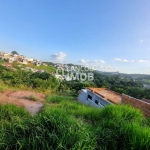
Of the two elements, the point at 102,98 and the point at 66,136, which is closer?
the point at 66,136

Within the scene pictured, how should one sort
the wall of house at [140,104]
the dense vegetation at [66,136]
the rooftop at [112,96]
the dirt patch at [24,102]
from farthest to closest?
the rooftop at [112,96]
the dirt patch at [24,102]
the wall of house at [140,104]
the dense vegetation at [66,136]

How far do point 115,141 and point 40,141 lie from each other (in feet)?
3.61

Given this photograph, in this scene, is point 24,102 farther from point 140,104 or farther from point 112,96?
point 112,96

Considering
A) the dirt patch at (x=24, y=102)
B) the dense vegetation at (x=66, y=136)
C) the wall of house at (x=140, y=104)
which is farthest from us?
the dirt patch at (x=24, y=102)

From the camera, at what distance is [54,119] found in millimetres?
1931


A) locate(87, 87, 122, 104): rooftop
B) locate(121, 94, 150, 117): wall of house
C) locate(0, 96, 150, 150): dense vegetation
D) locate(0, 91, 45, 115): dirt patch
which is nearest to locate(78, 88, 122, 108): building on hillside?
locate(87, 87, 122, 104): rooftop

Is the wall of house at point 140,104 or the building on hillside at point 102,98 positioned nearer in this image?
the wall of house at point 140,104

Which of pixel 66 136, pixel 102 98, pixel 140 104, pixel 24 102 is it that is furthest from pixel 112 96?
pixel 66 136

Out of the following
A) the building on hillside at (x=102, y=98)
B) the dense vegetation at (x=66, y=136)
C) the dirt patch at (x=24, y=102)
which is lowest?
the building on hillside at (x=102, y=98)

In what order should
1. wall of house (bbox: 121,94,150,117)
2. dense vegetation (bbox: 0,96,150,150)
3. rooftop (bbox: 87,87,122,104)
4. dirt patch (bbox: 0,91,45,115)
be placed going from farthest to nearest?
rooftop (bbox: 87,87,122,104), dirt patch (bbox: 0,91,45,115), wall of house (bbox: 121,94,150,117), dense vegetation (bbox: 0,96,150,150)

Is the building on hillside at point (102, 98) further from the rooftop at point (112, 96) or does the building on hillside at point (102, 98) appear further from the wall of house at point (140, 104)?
the wall of house at point (140, 104)

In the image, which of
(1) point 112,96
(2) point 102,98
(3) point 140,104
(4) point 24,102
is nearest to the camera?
(3) point 140,104

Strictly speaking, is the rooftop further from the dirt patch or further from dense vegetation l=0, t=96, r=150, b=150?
dense vegetation l=0, t=96, r=150, b=150

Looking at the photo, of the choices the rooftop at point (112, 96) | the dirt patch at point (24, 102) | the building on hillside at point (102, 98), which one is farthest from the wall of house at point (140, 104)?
the dirt patch at point (24, 102)
